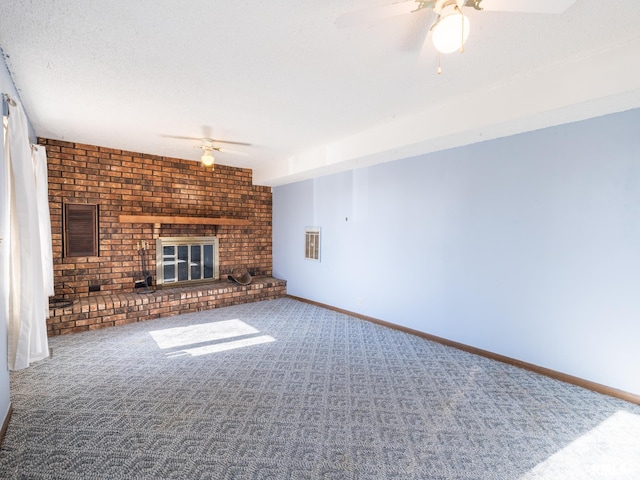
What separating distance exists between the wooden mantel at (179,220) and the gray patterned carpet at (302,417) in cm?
176

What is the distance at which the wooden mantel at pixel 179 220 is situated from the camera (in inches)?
174

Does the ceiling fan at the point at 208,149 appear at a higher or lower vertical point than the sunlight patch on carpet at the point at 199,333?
higher

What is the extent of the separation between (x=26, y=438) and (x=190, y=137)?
3.18 meters

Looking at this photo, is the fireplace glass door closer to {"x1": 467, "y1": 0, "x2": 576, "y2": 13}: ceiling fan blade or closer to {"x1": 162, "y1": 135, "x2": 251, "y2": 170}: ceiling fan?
{"x1": 162, "y1": 135, "x2": 251, "y2": 170}: ceiling fan

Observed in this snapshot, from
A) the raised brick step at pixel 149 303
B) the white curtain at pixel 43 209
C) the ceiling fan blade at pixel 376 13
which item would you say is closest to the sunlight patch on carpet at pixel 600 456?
the ceiling fan blade at pixel 376 13

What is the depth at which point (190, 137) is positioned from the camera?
153 inches

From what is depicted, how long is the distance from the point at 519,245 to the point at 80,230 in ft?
17.6

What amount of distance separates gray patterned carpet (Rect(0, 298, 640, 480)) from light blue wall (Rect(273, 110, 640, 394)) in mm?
374

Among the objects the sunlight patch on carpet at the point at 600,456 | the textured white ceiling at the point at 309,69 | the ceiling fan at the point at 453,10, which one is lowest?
the sunlight patch on carpet at the point at 600,456

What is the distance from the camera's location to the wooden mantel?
14.5ft

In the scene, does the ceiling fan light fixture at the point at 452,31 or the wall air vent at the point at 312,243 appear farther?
the wall air vent at the point at 312,243

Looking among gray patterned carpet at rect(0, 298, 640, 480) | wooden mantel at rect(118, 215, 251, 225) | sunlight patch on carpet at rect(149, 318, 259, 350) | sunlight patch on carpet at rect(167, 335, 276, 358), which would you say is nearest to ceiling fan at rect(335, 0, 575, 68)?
gray patterned carpet at rect(0, 298, 640, 480)

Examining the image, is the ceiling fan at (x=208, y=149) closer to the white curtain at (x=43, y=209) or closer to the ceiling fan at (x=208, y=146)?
the ceiling fan at (x=208, y=146)

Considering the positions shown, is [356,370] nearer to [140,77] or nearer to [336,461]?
[336,461]
